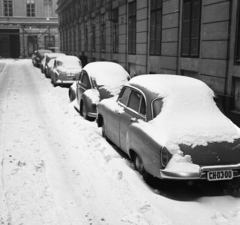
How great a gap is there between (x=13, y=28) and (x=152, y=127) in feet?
181

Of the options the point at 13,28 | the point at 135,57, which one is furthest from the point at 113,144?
the point at 13,28

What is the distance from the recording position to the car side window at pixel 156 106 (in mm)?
5533

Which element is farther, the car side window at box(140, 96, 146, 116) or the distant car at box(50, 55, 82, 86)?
the distant car at box(50, 55, 82, 86)

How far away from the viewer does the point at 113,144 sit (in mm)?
7523

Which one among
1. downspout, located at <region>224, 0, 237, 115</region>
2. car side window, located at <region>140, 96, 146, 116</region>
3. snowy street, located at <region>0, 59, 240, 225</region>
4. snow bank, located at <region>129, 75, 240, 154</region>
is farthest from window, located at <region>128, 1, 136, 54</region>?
car side window, located at <region>140, 96, 146, 116</region>

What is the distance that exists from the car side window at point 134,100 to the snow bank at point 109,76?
3.18 meters

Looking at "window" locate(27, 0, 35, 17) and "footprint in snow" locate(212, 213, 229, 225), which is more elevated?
"window" locate(27, 0, 35, 17)

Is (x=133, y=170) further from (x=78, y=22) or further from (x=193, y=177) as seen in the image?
(x=78, y=22)

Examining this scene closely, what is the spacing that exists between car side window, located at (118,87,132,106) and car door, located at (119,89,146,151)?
19cm

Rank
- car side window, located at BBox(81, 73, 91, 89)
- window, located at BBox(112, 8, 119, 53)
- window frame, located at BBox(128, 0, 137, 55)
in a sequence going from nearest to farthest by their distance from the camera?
car side window, located at BBox(81, 73, 91, 89) < window frame, located at BBox(128, 0, 137, 55) < window, located at BBox(112, 8, 119, 53)

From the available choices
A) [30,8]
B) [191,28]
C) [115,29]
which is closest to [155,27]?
[191,28]

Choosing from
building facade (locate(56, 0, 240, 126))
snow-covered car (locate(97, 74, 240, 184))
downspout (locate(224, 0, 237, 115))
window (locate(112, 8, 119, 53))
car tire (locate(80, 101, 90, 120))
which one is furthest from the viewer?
window (locate(112, 8, 119, 53))

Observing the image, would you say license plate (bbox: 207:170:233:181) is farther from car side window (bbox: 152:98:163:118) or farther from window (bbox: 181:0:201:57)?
window (bbox: 181:0:201:57)

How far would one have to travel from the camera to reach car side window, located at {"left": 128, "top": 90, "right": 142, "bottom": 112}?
6104mm
